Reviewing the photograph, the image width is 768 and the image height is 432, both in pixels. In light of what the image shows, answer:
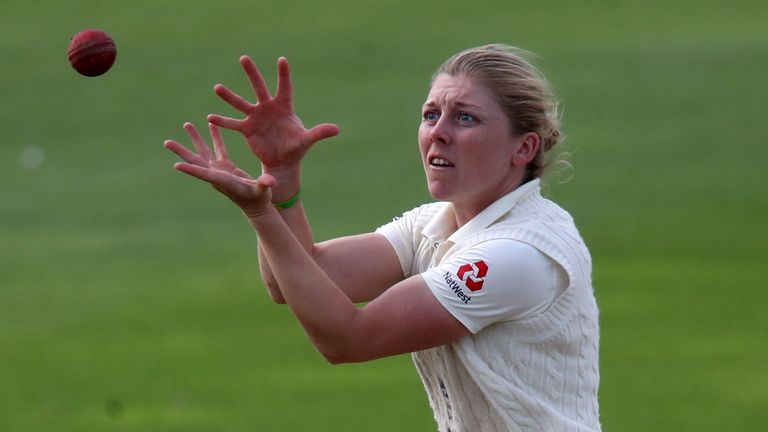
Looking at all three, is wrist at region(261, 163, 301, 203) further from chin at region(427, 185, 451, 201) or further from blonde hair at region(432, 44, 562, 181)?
A: blonde hair at region(432, 44, 562, 181)

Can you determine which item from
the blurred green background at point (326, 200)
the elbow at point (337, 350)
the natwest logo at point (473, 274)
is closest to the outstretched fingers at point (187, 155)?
the elbow at point (337, 350)

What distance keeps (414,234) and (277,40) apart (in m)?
15.2

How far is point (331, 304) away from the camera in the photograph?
4.62 meters

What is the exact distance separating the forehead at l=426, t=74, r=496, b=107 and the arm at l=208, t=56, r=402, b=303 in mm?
425

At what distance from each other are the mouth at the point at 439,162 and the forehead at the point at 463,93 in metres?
0.18

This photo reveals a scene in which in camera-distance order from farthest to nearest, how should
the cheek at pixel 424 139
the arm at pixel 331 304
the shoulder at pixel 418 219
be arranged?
the shoulder at pixel 418 219
the cheek at pixel 424 139
the arm at pixel 331 304

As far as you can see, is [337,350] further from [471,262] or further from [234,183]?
[234,183]

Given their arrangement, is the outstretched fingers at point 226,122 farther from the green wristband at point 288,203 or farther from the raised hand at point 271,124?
the green wristband at point 288,203

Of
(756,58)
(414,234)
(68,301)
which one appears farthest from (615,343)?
(756,58)

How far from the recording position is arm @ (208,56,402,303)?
494 centimetres

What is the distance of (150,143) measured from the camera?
55.2 ft

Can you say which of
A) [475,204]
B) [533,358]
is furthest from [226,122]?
[533,358]

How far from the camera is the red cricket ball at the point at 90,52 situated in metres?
5.25

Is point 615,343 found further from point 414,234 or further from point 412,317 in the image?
point 412,317
